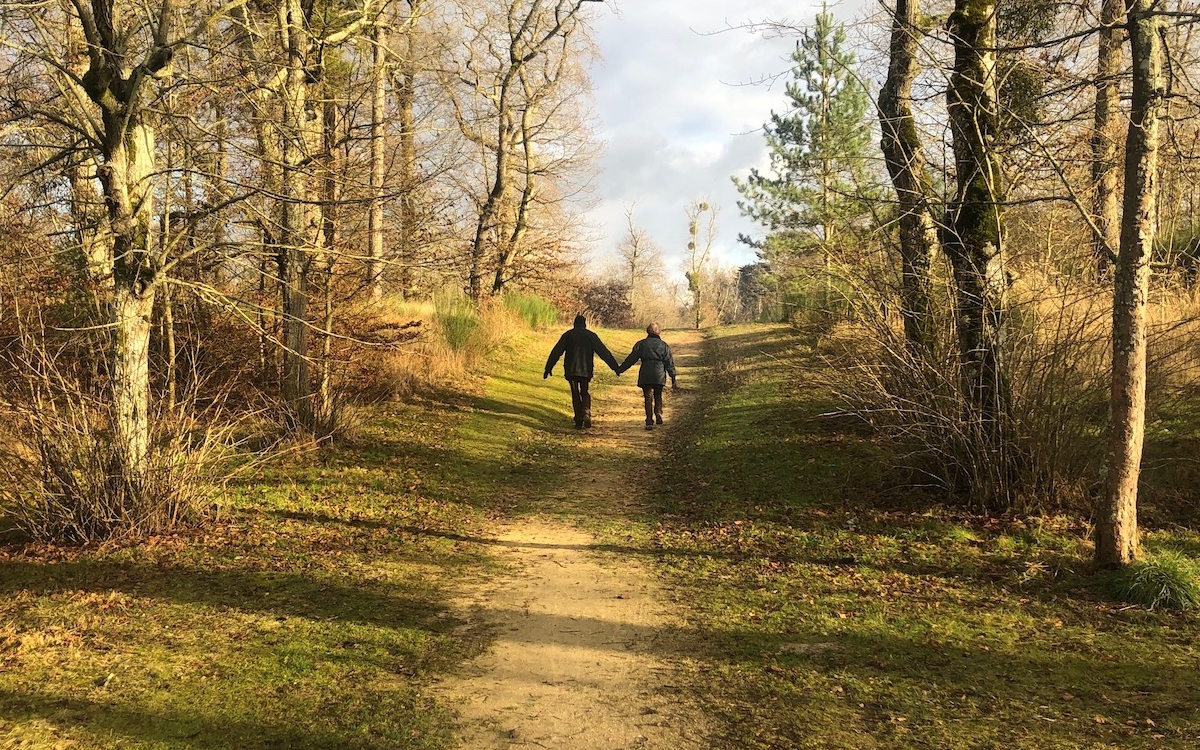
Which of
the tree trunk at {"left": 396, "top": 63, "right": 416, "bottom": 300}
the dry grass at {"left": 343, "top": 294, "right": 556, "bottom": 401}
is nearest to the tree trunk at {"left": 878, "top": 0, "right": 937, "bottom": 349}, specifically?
the tree trunk at {"left": 396, "top": 63, "right": 416, "bottom": 300}

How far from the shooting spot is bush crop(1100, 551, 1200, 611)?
16.2ft

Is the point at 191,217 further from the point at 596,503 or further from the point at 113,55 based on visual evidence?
the point at 596,503

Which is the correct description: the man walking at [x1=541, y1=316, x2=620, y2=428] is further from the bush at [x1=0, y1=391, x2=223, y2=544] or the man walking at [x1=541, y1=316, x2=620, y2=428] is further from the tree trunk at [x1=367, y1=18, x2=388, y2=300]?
the bush at [x1=0, y1=391, x2=223, y2=544]

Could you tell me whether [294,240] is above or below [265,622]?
above

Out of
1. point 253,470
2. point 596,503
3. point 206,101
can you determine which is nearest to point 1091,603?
point 596,503

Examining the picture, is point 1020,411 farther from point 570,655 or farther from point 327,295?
point 327,295

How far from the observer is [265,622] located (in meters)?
4.97

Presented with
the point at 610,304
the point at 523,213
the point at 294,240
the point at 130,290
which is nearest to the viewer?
the point at 130,290

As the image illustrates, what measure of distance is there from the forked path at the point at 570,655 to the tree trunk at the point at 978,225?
377 cm

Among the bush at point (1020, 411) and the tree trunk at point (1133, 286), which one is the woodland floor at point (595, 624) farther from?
the tree trunk at point (1133, 286)

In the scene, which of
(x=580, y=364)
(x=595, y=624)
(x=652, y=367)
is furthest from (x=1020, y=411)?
(x=580, y=364)

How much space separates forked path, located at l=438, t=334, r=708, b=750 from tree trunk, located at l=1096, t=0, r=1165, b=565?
344cm

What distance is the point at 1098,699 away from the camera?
3.92m

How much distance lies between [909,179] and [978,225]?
1584 mm
